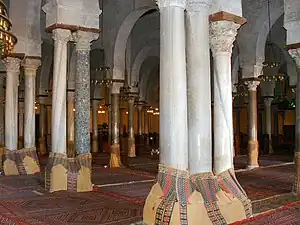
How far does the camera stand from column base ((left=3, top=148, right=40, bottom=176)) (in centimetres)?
1140

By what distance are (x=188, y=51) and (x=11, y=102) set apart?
807 cm

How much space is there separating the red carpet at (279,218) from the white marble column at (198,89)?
983 millimetres

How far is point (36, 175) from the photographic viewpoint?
36.8ft

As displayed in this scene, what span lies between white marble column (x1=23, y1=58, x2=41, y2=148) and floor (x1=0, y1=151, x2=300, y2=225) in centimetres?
121

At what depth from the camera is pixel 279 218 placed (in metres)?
5.80

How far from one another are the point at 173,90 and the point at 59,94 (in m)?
3.94

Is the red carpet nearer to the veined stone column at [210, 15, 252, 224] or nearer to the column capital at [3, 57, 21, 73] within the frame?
the veined stone column at [210, 15, 252, 224]

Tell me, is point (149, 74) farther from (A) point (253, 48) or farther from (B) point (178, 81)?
(B) point (178, 81)

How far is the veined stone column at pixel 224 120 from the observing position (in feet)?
18.3

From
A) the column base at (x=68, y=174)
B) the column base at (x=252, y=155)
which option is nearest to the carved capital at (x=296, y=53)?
the column base at (x=68, y=174)

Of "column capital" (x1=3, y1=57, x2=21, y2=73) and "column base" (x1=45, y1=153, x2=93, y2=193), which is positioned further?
"column capital" (x1=3, y1=57, x2=21, y2=73)

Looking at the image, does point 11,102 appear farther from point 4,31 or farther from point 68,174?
point 4,31

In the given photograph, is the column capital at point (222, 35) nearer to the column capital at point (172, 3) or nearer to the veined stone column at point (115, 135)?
the column capital at point (172, 3)

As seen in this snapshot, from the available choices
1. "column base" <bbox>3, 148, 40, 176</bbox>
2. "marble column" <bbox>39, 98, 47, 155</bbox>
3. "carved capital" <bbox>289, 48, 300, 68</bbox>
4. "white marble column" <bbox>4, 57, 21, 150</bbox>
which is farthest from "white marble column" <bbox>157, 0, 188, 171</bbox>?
"marble column" <bbox>39, 98, 47, 155</bbox>
